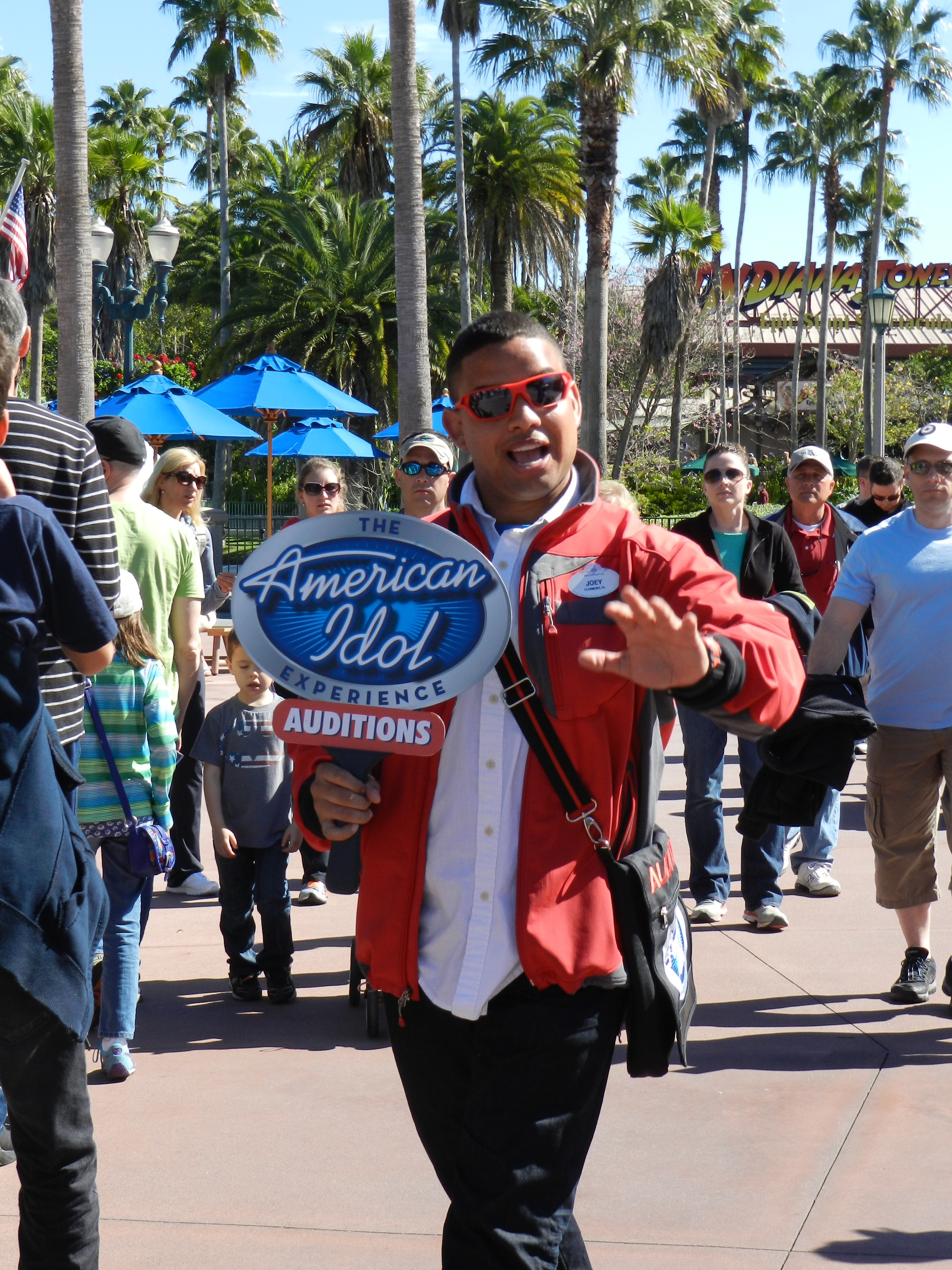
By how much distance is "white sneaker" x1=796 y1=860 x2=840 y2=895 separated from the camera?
655 centimetres

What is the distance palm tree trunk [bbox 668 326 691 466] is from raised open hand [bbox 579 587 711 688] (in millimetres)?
39804

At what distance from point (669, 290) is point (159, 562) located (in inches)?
1341

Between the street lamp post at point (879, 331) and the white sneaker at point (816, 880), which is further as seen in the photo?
the street lamp post at point (879, 331)

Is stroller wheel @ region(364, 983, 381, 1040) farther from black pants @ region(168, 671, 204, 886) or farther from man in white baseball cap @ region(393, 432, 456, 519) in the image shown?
black pants @ region(168, 671, 204, 886)

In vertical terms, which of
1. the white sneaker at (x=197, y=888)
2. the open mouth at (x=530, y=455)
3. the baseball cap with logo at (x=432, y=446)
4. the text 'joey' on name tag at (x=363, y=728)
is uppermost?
the baseball cap with logo at (x=432, y=446)

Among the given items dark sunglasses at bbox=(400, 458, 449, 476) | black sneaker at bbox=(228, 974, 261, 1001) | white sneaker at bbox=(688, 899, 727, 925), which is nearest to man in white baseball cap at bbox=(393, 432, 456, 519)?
dark sunglasses at bbox=(400, 458, 449, 476)

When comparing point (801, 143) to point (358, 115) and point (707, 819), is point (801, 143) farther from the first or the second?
point (707, 819)

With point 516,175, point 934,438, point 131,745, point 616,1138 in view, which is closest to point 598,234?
point 516,175

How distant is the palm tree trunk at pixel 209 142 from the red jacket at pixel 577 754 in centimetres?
4956

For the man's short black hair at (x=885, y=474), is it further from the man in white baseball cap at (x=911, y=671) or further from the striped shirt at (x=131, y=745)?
the striped shirt at (x=131, y=745)

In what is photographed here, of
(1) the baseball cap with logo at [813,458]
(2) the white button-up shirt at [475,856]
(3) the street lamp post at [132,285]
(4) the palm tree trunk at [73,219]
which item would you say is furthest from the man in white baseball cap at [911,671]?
(3) the street lamp post at [132,285]

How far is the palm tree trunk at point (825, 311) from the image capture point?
44250 millimetres

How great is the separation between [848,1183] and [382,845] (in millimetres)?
2003

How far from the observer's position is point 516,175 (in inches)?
1165
